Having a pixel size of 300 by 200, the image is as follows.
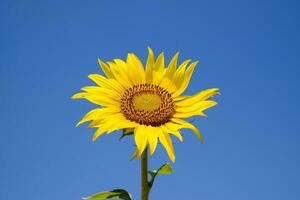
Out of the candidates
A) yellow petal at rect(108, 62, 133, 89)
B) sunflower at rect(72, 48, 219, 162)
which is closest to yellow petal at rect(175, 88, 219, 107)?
sunflower at rect(72, 48, 219, 162)

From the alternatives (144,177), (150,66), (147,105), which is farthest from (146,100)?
(144,177)

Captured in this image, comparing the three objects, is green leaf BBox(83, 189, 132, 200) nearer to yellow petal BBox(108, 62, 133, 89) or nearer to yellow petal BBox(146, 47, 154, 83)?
yellow petal BBox(108, 62, 133, 89)

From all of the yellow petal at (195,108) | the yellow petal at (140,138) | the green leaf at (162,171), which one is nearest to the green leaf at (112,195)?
the green leaf at (162,171)

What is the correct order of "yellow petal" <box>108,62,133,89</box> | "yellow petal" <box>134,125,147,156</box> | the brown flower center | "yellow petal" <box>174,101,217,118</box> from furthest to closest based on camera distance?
"yellow petal" <box>108,62,133,89</box> → the brown flower center → "yellow petal" <box>174,101,217,118</box> → "yellow petal" <box>134,125,147,156</box>

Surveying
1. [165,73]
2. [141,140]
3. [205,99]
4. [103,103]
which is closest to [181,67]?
[165,73]

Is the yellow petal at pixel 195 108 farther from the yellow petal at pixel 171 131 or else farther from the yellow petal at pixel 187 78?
the yellow petal at pixel 187 78

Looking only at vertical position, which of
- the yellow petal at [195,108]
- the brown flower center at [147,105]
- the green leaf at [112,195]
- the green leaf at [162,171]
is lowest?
the green leaf at [112,195]

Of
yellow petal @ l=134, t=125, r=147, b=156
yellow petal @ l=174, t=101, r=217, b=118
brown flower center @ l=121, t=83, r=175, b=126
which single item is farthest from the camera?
brown flower center @ l=121, t=83, r=175, b=126

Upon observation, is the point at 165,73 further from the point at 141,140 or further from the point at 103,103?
the point at 141,140
